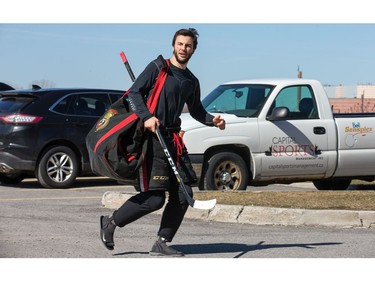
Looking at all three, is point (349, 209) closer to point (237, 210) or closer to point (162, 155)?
point (237, 210)

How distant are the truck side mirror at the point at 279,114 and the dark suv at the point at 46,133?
141 inches

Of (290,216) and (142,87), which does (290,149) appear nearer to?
(290,216)

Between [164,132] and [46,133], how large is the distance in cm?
748

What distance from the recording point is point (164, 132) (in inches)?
291

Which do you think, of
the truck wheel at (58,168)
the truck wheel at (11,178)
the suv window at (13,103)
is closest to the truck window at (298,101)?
the truck wheel at (58,168)

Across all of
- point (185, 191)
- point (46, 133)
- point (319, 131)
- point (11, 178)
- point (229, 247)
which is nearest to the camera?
point (185, 191)

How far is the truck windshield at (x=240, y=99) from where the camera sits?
13.2 m

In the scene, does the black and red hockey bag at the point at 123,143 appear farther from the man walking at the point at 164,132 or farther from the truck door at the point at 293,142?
the truck door at the point at 293,142

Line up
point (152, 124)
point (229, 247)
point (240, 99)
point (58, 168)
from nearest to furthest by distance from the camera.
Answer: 1. point (152, 124)
2. point (229, 247)
3. point (240, 99)
4. point (58, 168)

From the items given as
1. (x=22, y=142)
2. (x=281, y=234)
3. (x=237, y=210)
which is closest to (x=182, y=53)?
(x=281, y=234)

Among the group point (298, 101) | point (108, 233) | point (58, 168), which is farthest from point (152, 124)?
point (58, 168)

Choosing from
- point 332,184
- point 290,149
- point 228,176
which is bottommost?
point 332,184

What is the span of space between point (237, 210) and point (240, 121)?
271 cm

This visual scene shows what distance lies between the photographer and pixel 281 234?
943 cm
